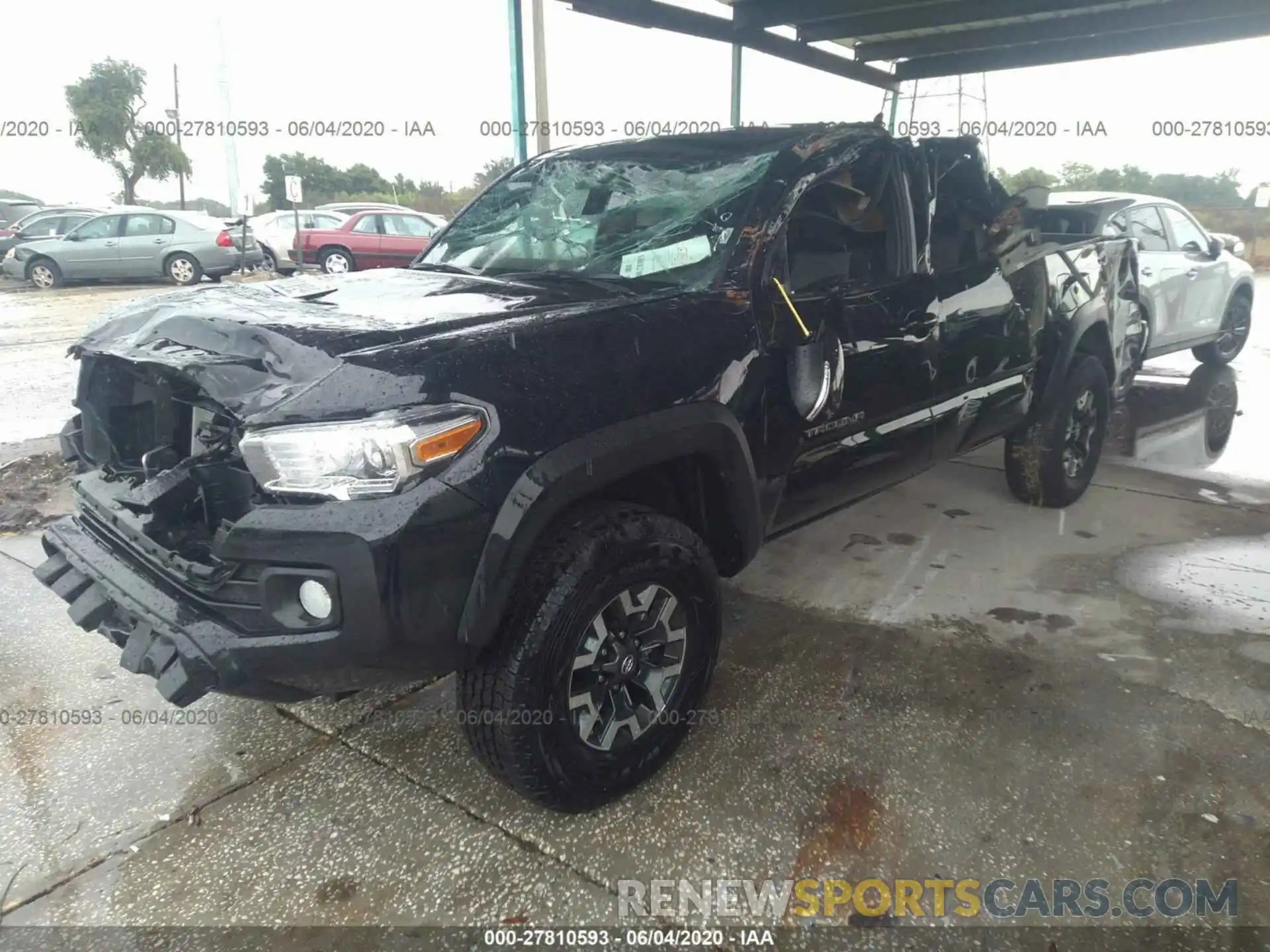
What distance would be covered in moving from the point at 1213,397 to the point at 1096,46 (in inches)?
127

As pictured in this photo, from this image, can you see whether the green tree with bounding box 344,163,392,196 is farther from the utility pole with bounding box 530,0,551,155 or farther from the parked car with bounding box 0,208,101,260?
the utility pole with bounding box 530,0,551,155

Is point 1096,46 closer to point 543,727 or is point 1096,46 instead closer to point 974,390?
point 974,390

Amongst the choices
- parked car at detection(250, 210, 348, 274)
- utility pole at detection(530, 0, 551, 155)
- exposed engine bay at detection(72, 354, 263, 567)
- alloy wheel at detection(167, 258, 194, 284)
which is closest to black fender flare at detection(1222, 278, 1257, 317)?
utility pole at detection(530, 0, 551, 155)

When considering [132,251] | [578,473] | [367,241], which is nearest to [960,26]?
[578,473]

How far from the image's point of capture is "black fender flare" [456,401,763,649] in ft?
6.60

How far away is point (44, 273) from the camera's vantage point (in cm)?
1670

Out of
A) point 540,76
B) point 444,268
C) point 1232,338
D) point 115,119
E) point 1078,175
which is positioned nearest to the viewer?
point 444,268

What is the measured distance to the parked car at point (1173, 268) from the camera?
6.66 meters

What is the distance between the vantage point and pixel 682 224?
9.60 feet

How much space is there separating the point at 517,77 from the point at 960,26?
3689mm

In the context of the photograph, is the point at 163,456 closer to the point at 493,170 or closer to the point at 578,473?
the point at 578,473

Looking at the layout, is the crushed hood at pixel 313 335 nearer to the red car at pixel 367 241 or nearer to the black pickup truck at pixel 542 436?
the black pickup truck at pixel 542 436

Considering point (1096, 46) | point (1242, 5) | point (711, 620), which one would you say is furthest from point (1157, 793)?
point (1096, 46)

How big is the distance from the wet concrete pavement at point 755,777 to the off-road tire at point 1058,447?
874mm
